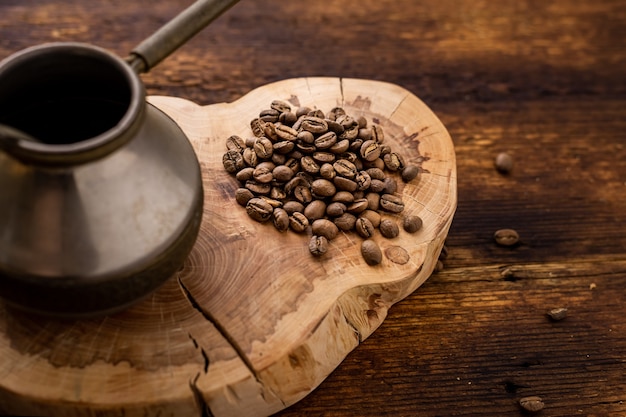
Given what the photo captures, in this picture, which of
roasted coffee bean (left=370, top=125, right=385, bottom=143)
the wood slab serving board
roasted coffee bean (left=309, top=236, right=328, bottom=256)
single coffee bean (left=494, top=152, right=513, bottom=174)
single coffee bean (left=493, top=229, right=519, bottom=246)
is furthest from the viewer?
single coffee bean (left=494, top=152, right=513, bottom=174)

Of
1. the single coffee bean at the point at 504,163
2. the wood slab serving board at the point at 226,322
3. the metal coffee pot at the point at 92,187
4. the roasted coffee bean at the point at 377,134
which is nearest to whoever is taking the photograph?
the metal coffee pot at the point at 92,187

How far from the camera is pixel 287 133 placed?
1.69 m

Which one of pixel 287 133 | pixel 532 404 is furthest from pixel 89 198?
pixel 532 404

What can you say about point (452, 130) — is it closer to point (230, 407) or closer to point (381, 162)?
point (381, 162)

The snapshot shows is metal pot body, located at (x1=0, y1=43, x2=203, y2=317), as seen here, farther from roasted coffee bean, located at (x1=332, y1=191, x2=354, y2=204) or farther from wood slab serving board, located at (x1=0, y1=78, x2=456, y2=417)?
roasted coffee bean, located at (x1=332, y1=191, x2=354, y2=204)

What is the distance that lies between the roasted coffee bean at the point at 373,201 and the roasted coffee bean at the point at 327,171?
0.10 metres

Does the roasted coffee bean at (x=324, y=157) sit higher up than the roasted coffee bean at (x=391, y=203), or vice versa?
the roasted coffee bean at (x=324, y=157)

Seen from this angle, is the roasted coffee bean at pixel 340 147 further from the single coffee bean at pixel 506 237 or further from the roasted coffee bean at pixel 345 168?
the single coffee bean at pixel 506 237

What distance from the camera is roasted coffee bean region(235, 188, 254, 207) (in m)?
1.61

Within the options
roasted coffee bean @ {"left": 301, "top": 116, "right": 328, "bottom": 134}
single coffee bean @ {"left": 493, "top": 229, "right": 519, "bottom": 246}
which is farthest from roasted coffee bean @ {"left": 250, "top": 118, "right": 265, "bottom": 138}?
single coffee bean @ {"left": 493, "top": 229, "right": 519, "bottom": 246}

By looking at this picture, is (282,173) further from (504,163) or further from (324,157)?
(504,163)

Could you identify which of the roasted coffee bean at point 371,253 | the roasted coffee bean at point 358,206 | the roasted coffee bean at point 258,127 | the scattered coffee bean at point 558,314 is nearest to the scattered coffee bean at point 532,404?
the scattered coffee bean at point 558,314

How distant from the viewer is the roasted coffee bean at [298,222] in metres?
1.59

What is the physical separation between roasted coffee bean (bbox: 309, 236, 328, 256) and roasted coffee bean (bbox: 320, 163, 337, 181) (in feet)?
0.52
